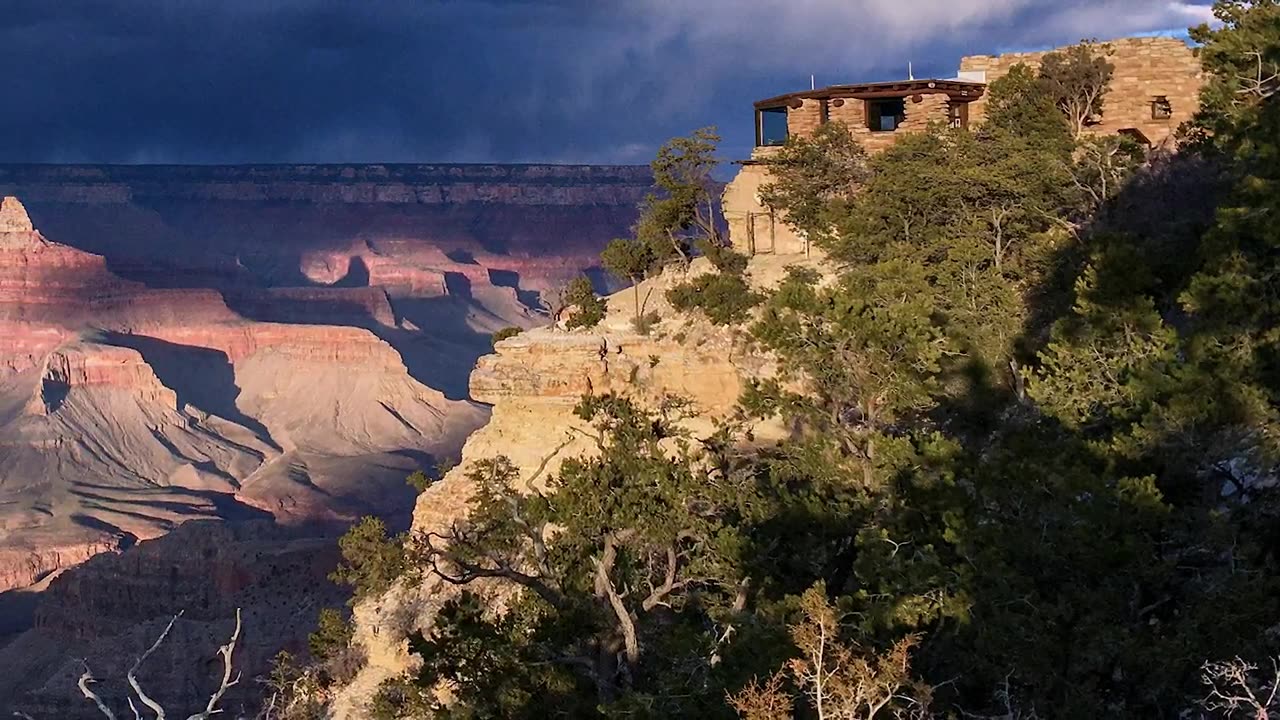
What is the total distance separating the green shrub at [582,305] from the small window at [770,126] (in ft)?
20.5

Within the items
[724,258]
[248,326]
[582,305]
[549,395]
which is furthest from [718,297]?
[248,326]

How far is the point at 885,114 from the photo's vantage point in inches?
1452

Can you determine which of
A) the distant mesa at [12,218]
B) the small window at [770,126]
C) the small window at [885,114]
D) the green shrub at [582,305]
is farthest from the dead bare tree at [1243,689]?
the distant mesa at [12,218]

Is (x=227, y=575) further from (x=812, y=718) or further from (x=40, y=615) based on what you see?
(x=812, y=718)

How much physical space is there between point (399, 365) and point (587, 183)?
5873 cm

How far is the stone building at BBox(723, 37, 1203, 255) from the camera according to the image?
33.7 metres

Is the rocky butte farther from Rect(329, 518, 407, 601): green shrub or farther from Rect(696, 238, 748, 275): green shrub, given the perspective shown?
Rect(696, 238, 748, 275): green shrub

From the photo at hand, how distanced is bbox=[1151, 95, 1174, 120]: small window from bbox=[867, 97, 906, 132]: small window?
5890mm

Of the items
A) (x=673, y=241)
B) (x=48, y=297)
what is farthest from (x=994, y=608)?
(x=48, y=297)

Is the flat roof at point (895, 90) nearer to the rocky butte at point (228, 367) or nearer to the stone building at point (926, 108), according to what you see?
the stone building at point (926, 108)

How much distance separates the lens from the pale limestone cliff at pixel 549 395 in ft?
91.1

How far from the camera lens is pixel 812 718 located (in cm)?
1377

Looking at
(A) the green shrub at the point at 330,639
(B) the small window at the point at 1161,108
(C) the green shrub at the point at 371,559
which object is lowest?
(A) the green shrub at the point at 330,639

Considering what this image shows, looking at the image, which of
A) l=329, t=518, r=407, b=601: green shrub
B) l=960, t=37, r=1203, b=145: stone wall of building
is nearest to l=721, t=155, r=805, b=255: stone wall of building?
l=960, t=37, r=1203, b=145: stone wall of building
